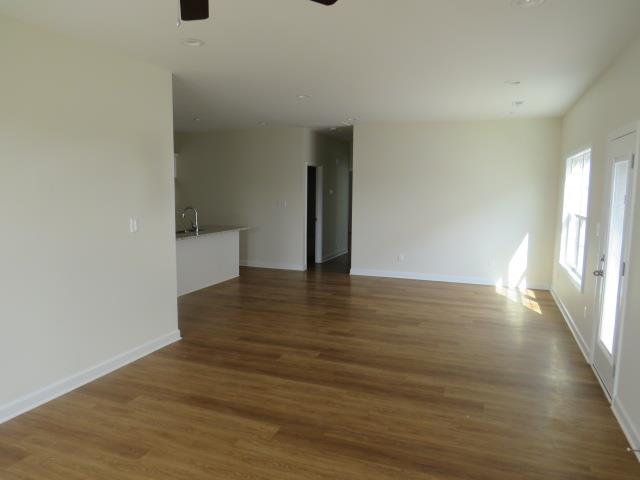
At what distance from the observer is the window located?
15.4 feet

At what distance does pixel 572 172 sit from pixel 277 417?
498 cm

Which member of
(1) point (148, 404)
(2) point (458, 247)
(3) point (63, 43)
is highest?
(3) point (63, 43)

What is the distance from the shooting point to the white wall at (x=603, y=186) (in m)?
2.66

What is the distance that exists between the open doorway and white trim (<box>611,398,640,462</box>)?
5286mm

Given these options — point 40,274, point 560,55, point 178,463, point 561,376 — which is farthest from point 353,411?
point 560,55

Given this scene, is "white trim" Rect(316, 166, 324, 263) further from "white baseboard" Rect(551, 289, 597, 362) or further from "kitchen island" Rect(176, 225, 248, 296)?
"white baseboard" Rect(551, 289, 597, 362)

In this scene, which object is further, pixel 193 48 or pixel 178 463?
pixel 193 48

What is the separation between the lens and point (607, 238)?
3.41 meters

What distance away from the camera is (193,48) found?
334 centimetres

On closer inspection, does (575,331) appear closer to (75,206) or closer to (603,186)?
(603,186)

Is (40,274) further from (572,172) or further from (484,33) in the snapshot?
(572,172)

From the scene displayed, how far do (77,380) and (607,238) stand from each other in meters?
4.20

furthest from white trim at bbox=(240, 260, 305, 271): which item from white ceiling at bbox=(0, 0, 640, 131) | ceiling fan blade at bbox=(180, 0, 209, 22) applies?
ceiling fan blade at bbox=(180, 0, 209, 22)

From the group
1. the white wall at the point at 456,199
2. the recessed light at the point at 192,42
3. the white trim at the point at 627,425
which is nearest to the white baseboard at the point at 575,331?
the white trim at the point at 627,425
